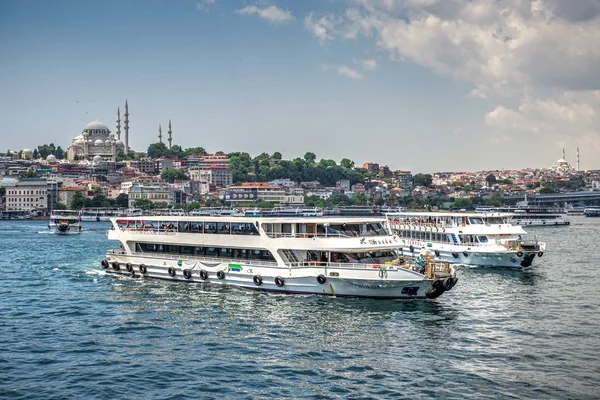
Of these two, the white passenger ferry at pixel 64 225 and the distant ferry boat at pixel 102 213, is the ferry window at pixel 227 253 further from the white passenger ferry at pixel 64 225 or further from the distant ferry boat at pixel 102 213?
the distant ferry boat at pixel 102 213

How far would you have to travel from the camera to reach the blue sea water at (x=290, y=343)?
18.4m

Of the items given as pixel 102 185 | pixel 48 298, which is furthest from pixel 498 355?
pixel 102 185

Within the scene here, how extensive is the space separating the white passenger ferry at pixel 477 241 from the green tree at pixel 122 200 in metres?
130

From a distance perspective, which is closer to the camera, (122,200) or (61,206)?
(61,206)

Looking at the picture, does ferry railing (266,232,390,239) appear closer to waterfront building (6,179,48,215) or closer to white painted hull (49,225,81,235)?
white painted hull (49,225,81,235)

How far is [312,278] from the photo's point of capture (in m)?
30.3

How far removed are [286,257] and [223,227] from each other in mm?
4683

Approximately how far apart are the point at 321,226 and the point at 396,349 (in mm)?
10644

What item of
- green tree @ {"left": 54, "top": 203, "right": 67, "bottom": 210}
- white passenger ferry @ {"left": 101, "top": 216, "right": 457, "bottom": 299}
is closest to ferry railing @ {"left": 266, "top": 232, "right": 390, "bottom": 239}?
white passenger ferry @ {"left": 101, "top": 216, "right": 457, "bottom": 299}

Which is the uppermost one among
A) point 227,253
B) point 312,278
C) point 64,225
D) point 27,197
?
point 27,197

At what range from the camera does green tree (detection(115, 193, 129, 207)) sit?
552 ft

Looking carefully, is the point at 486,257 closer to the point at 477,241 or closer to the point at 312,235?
the point at 477,241

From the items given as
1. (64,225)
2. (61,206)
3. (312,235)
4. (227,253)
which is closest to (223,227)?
(227,253)

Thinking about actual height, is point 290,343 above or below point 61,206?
below
